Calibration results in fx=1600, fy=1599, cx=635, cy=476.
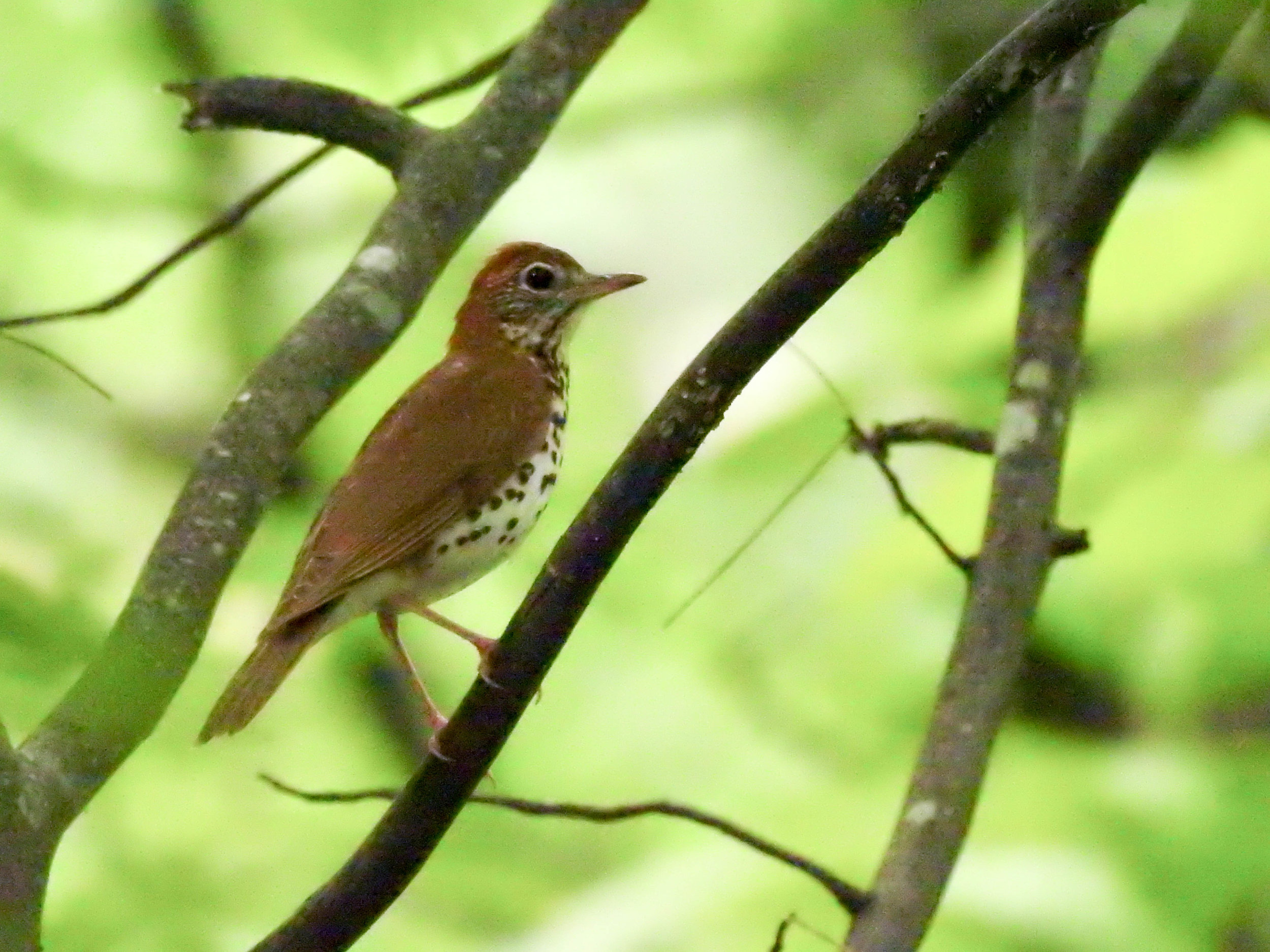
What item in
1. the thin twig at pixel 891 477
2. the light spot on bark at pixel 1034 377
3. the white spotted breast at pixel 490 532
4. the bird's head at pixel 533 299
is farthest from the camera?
the bird's head at pixel 533 299

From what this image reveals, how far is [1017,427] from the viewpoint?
2.05 meters

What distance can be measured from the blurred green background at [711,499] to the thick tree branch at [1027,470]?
0.28 metres

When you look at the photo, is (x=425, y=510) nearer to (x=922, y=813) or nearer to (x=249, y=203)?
(x=249, y=203)

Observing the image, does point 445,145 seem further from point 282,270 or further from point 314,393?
point 282,270

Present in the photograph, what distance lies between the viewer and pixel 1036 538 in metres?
1.98

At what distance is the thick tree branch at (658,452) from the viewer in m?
1.35

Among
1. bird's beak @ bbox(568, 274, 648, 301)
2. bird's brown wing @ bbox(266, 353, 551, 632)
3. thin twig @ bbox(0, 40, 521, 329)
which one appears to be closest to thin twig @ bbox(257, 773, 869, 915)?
bird's brown wing @ bbox(266, 353, 551, 632)

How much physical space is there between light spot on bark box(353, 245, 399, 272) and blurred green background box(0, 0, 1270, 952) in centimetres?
52

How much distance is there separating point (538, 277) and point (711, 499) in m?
0.94

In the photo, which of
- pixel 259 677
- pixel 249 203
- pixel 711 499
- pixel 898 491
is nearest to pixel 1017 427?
pixel 898 491

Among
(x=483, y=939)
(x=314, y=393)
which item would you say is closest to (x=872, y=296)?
(x=483, y=939)

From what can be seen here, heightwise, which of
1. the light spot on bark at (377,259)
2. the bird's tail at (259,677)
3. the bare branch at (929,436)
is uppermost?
the bare branch at (929,436)

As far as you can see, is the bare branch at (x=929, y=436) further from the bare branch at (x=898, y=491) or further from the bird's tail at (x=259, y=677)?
the bird's tail at (x=259, y=677)

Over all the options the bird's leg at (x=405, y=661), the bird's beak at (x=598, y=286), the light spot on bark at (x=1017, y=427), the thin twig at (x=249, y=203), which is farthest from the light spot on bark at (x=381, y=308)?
the light spot on bark at (x=1017, y=427)
